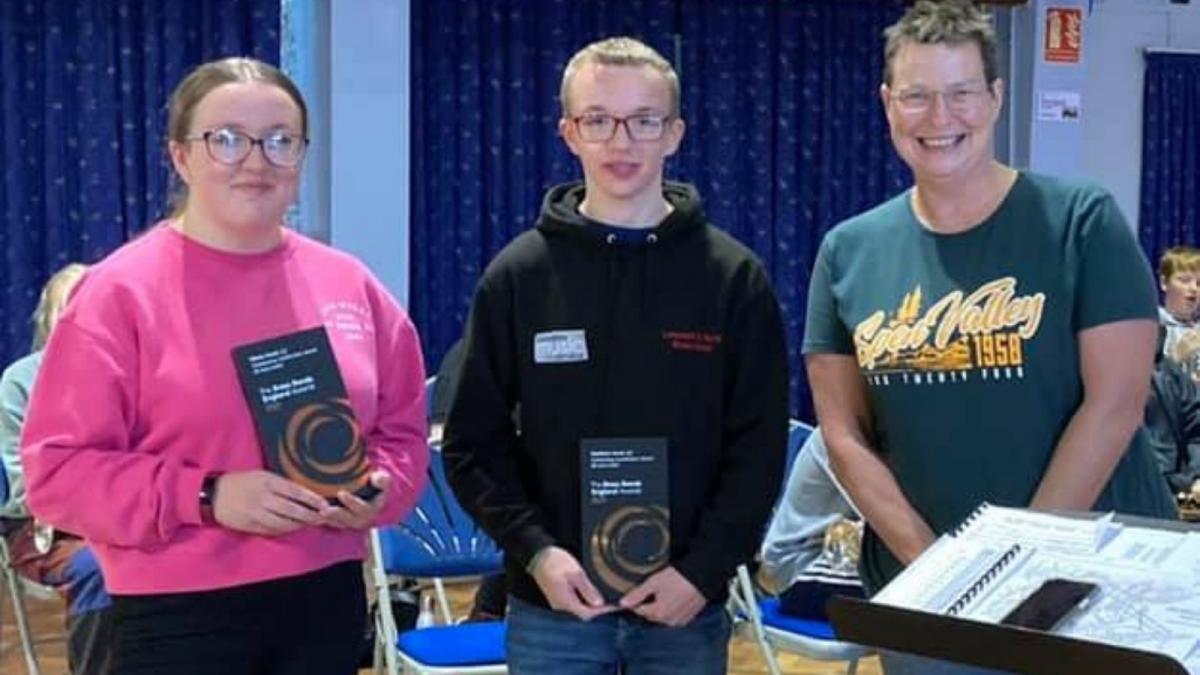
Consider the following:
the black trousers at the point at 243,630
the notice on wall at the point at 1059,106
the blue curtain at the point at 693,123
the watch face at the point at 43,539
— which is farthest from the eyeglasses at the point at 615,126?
the notice on wall at the point at 1059,106

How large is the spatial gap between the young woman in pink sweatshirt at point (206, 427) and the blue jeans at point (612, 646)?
273 mm

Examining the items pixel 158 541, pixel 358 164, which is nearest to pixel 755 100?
pixel 358 164

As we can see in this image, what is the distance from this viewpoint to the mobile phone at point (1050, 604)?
4.31 feet

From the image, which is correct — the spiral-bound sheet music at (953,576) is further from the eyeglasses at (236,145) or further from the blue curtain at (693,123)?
the blue curtain at (693,123)

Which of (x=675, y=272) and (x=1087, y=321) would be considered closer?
(x=1087, y=321)

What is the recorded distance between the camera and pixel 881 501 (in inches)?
78.5

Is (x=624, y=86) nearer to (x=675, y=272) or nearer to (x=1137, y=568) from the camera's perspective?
(x=675, y=272)

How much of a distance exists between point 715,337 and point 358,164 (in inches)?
173

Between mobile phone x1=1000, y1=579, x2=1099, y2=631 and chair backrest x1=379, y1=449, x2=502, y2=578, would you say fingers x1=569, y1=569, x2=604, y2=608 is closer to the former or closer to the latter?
mobile phone x1=1000, y1=579, x2=1099, y2=631

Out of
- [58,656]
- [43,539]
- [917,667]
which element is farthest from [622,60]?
[58,656]

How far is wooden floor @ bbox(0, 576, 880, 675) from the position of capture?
4503 mm

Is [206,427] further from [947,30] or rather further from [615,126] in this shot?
[947,30]

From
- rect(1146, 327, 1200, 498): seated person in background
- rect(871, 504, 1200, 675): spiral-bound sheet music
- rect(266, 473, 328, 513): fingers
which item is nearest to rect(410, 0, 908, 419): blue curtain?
rect(1146, 327, 1200, 498): seated person in background

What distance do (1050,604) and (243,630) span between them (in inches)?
41.1
